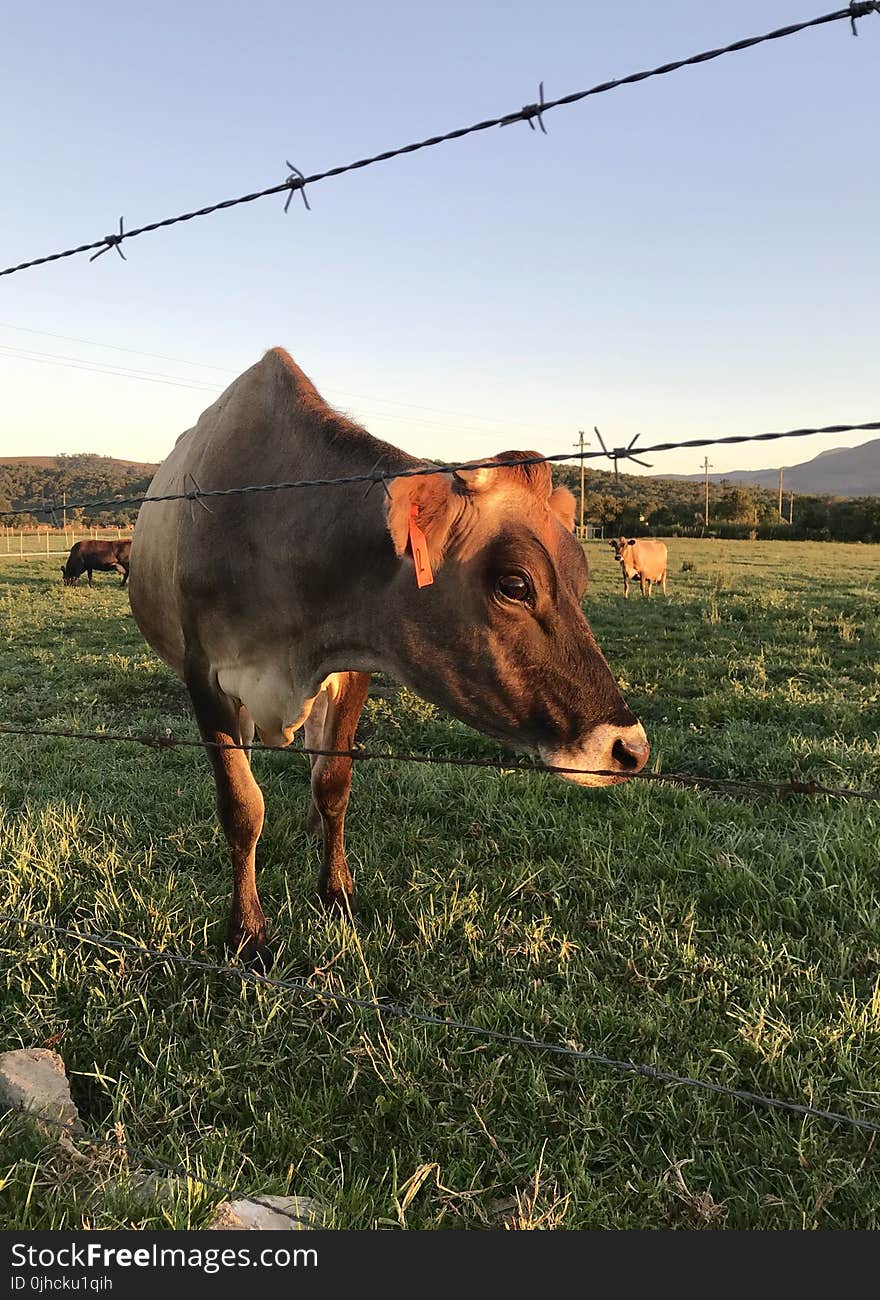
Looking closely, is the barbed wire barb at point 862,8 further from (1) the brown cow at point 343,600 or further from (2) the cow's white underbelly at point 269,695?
(2) the cow's white underbelly at point 269,695

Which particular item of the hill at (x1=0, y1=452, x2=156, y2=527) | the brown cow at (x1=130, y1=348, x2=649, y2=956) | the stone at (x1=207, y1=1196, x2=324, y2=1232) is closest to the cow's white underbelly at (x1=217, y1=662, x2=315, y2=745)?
the brown cow at (x1=130, y1=348, x2=649, y2=956)

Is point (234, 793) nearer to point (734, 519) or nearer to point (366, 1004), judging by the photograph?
point (366, 1004)

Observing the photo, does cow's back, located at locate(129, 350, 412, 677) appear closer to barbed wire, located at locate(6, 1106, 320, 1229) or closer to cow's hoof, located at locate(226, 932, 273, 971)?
cow's hoof, located at locate(226, 932, 273, 971)

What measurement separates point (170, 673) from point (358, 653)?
743 centimetres

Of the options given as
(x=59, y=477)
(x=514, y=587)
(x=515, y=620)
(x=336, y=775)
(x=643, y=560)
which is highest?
(x=59, y=477)

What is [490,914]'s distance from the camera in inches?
150

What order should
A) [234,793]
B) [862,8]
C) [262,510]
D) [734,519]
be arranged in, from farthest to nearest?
[734,519] < [234,793] < [262,510] < [862,8]

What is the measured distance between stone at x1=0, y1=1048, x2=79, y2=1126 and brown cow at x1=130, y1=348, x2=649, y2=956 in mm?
909

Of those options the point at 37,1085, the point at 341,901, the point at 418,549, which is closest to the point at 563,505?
the point at 418,549

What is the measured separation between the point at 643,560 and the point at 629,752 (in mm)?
16941

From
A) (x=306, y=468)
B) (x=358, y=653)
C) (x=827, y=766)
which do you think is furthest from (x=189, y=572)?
(x=827, y=766)

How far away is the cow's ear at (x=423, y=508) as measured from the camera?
8.11ft

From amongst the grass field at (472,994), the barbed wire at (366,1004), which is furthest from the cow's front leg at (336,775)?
Answer: the barbed wire at (366,1004)

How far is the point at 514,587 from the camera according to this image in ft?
8.21
